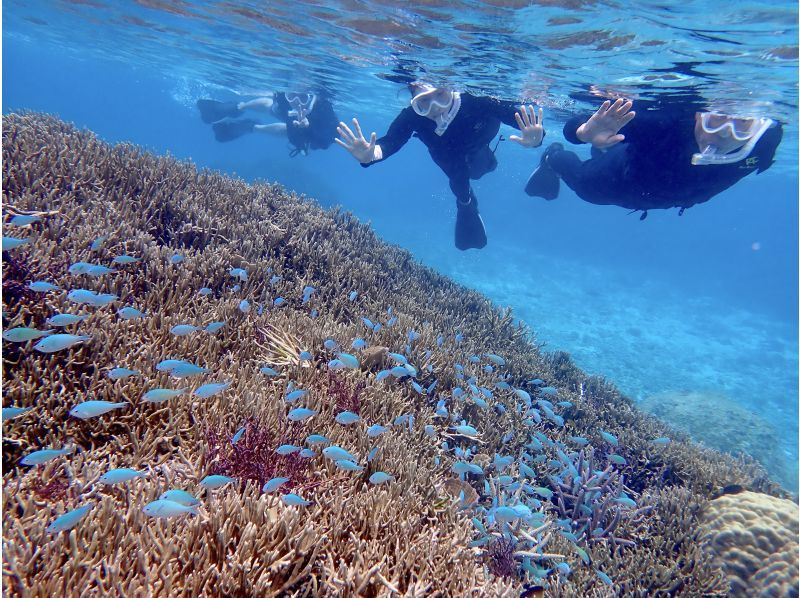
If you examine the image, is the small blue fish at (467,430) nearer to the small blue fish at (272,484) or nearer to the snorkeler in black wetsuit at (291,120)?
the small blue fish at (272,484)

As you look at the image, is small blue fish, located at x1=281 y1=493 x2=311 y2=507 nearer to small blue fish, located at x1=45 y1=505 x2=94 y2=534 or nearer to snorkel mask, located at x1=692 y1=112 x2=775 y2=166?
small blue fish, located at x1=45 y1=505 x2=94 y2=534

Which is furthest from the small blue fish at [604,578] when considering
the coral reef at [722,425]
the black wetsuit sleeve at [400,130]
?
the coral reef at [722,425]

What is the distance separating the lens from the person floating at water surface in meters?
7.80

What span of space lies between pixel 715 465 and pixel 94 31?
117 ft

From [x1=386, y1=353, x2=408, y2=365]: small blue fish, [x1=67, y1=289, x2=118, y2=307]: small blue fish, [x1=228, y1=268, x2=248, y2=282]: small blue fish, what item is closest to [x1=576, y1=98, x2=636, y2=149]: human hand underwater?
[x1=386, y1=353, x2=408, y2=365]: small blue fish

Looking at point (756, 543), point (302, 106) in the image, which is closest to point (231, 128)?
point (302, 106)

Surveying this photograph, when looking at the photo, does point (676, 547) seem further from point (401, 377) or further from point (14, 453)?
point (14, 453)

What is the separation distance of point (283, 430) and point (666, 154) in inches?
310

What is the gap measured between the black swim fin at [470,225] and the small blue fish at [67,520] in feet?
32.5

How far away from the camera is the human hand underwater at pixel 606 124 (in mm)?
6551

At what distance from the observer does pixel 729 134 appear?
6.90 m

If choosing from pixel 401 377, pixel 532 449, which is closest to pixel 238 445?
pixel 401 377

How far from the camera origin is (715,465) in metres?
6.93

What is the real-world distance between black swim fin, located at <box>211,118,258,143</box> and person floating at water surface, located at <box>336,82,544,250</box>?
17508 mm
